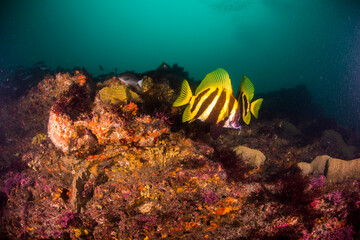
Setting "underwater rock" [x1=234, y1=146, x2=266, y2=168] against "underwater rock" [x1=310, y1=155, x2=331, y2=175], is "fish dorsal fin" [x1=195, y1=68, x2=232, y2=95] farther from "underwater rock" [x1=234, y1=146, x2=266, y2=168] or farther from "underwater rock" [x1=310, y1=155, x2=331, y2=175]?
"underwater rock" [x1=310, y1=155, x2=331, y2=175]

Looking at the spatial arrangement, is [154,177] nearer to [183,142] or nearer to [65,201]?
[183,142]

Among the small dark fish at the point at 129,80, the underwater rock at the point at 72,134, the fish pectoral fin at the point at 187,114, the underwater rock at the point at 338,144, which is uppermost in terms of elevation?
the small dark fish at the point at 129,80

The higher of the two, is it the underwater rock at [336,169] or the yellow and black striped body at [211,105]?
the yellow and black striped body at [211,105]

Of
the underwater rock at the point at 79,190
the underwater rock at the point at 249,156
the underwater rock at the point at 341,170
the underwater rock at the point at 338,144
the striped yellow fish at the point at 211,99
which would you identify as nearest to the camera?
the striped yellow fish at the point at 211,99

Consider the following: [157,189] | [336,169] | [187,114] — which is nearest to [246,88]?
[187,114]

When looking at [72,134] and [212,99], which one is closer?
[212,99]

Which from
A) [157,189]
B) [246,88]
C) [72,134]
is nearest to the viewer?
[246,88]

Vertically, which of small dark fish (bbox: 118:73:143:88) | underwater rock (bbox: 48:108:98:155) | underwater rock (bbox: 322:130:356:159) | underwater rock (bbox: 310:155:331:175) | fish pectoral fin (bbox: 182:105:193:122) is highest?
small dark fish (bbox: 118:73:143:88)

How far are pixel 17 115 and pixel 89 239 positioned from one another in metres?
8.48

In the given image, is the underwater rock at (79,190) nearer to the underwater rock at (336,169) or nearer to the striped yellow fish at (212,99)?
the striped yellow fish at (212,99)

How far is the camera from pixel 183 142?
319 cm

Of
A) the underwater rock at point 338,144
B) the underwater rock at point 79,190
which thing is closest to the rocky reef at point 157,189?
the underwater rock at point 79,190

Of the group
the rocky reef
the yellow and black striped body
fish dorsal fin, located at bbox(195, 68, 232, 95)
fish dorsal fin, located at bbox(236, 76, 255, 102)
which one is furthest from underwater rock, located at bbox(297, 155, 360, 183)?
fish dorsal fin, located at bbox(195, 68, 232, 95)

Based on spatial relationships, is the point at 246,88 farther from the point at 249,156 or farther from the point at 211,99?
the point at 249,156
